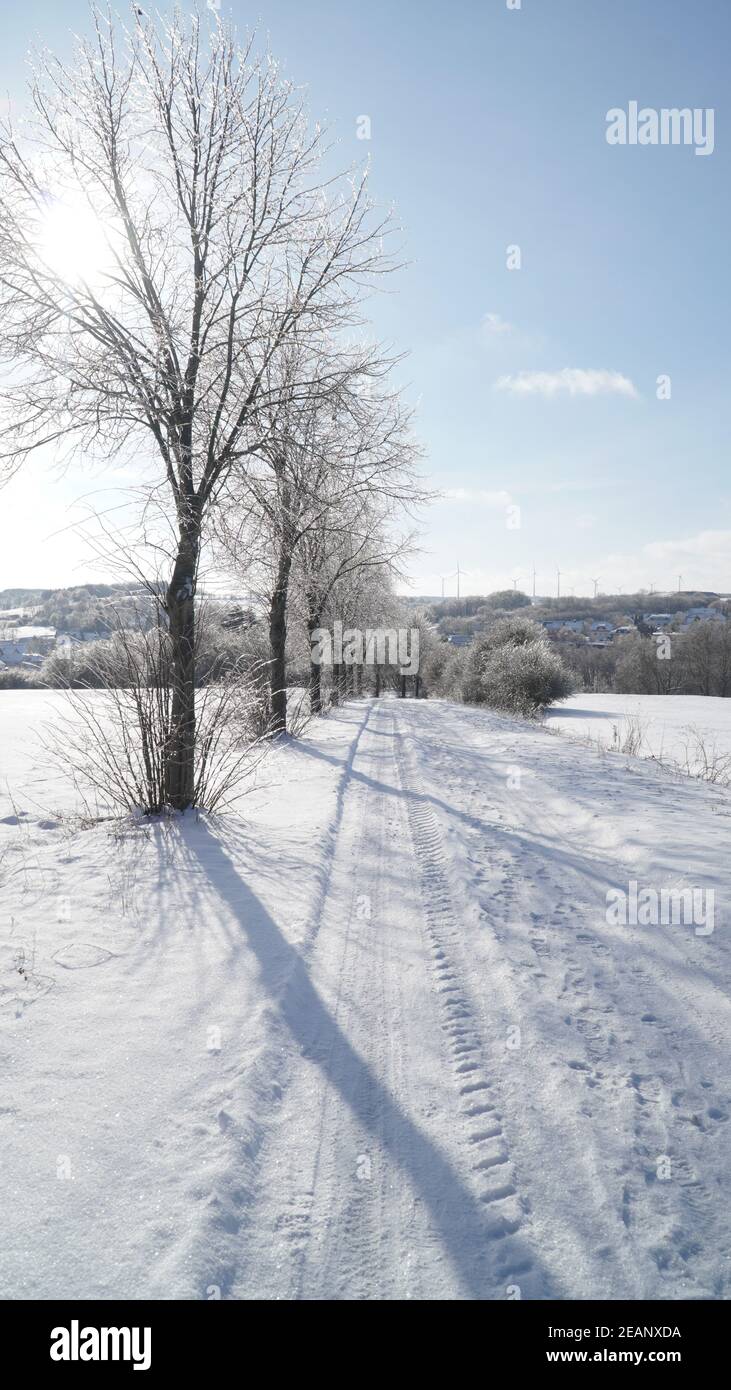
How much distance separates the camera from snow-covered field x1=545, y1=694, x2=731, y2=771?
698 inches

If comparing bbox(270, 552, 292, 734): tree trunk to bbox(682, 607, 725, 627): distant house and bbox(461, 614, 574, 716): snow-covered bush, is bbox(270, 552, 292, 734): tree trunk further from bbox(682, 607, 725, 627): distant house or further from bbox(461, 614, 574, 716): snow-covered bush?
bbox(682, 607, 725, 627): distant house

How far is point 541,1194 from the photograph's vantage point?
2.23m

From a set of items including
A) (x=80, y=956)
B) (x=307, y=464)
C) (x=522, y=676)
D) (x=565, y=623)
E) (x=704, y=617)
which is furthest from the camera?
(x=565, y=623)

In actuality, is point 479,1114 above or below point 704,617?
below

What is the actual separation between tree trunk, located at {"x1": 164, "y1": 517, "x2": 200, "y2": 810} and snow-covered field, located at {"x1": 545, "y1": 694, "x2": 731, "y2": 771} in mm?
8302

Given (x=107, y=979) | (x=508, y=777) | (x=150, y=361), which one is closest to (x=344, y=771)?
(x=508, y=777)

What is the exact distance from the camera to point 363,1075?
288 cm

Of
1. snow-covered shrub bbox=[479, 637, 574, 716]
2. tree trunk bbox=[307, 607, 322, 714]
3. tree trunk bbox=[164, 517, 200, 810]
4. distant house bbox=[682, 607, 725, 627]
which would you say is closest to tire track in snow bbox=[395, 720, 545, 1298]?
tree trunk bbox=[164, 517, 200, 810]

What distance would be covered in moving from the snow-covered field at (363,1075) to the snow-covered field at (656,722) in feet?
28.2

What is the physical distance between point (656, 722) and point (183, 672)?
2481 cm

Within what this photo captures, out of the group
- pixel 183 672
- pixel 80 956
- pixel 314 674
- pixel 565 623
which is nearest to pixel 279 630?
pixel 314 674

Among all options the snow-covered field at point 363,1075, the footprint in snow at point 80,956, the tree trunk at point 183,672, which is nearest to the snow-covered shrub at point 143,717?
the tree trunk at point 183,672

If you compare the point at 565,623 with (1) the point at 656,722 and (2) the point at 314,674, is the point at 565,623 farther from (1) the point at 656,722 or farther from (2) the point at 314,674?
(2) the point at 314,674
